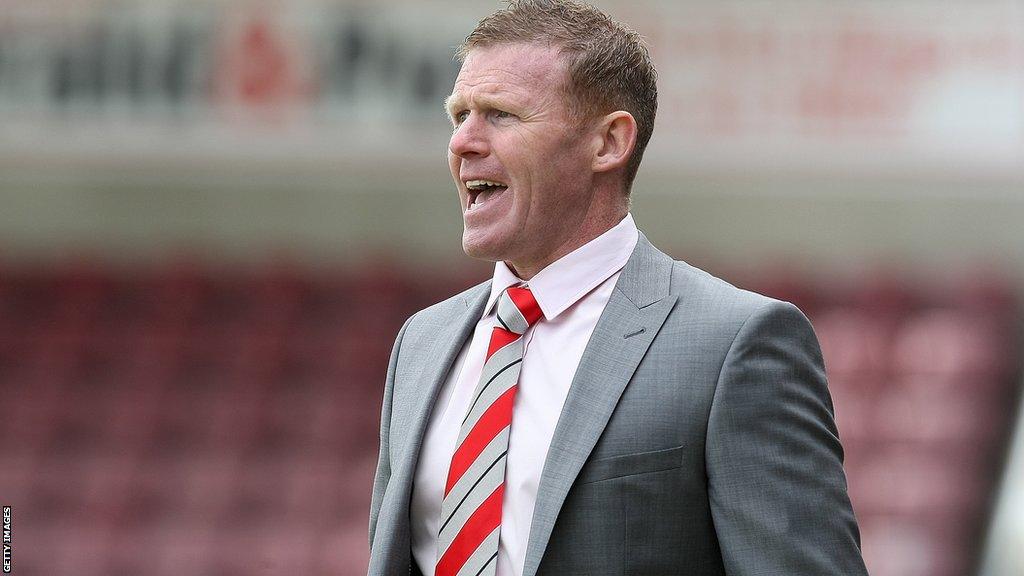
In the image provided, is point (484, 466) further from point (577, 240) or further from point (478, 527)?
point (577, 240)

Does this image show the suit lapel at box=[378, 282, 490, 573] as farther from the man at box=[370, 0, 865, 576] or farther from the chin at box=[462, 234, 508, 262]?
the chin at box=[462, 234, 508, 262]

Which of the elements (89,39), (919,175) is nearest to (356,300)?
(89,39)

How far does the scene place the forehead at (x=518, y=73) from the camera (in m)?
1.57

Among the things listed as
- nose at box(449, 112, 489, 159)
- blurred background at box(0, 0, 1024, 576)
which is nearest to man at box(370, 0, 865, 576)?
nose at box(449, 112, 489, 159)

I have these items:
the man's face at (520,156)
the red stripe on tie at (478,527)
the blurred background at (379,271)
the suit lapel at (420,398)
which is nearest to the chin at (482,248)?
the man's face at (520,156)

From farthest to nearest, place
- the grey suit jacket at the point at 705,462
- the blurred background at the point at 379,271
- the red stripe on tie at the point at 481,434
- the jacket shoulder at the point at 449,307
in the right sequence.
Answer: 1. the blurred background at the point at 379,271
2. the jacket shoulder at the point at 449,307
3. the red stripe on tie at the point at 481,434
4. the grey suit jacket at the point at 705,462

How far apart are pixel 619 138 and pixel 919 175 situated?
4115 mm

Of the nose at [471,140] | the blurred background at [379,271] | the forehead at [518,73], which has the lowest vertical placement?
the blurred background at [379,271]

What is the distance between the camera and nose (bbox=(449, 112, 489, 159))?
1.59 m

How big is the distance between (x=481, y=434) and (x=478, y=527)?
104mm

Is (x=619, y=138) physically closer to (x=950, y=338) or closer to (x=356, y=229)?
(x=950, y=338)

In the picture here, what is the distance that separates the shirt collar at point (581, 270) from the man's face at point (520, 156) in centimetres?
3

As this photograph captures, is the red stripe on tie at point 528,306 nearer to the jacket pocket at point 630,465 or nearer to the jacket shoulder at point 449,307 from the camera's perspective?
the jacket shoulder at point 449,307

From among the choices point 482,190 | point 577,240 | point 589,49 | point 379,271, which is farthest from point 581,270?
point 379,271
